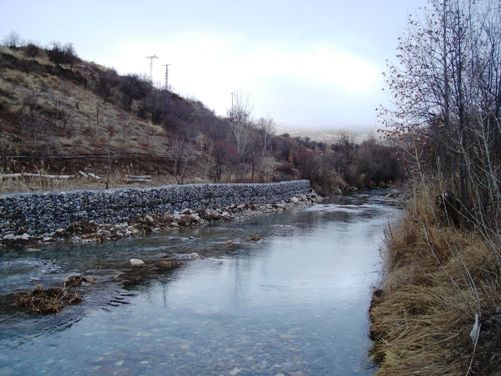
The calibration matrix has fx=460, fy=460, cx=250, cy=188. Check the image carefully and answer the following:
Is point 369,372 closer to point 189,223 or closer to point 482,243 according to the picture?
point 482,243

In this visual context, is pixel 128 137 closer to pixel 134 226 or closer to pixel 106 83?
pixel 106 83

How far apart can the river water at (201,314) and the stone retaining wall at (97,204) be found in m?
1.20

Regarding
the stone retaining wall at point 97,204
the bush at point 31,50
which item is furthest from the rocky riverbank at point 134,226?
the bush at point 31,50

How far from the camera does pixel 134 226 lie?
1356 cm

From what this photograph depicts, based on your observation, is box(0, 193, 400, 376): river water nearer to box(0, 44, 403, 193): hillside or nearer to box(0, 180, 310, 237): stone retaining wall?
box(0, 180, 310, 237): stone retaining wall

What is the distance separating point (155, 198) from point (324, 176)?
1959 centimetres

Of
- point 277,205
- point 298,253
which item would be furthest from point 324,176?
point 298,253

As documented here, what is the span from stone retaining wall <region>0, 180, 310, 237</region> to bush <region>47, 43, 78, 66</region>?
81.4ft

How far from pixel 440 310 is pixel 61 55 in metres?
39.0

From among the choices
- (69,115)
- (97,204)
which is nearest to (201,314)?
(97,204)

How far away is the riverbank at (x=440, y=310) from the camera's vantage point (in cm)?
364

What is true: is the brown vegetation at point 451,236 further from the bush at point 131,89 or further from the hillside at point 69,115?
the bush at point 131,89

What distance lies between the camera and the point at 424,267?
6367 millimetres

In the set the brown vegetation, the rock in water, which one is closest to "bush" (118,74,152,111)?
the rock in water
